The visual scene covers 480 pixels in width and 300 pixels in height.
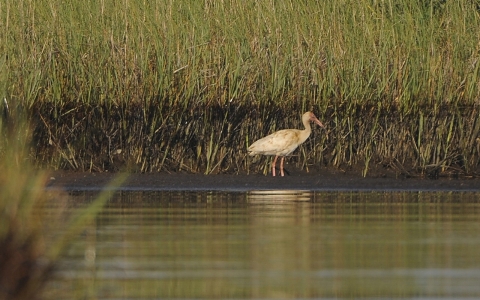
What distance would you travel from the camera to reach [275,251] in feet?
25.1

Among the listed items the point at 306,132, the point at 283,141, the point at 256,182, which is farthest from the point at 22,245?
the point at 306,132

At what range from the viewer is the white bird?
14.8 meters

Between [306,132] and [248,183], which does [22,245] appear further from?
[306,132]

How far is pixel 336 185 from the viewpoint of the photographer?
1450 centimetres

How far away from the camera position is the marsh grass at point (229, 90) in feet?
50.3

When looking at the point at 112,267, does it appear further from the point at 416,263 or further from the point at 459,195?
the point at 459,195

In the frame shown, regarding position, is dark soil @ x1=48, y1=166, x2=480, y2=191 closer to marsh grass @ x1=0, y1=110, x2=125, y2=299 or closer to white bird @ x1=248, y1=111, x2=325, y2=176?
white bird @ x1=248, y1=111, x2=325, y2=176

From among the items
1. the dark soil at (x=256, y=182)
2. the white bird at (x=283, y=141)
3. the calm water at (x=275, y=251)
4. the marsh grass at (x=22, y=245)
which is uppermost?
the marsh grass at (x=22, y=245)

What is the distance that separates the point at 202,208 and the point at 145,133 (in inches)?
175

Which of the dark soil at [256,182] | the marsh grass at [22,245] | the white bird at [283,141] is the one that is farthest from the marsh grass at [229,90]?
the marsh grass at [22,245]

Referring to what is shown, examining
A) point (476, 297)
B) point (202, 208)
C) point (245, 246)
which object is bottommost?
point (202, 208)

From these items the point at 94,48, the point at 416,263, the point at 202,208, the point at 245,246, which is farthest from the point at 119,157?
the point at 416,263

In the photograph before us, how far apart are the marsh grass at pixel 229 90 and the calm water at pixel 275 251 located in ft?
11.8

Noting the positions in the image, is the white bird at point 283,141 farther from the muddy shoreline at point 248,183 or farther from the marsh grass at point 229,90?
the marsh grass at point 229,90
